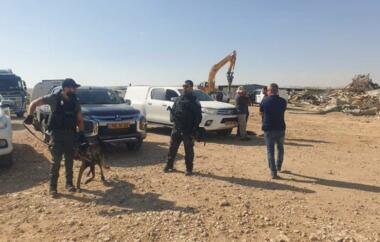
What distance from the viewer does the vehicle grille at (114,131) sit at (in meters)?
8.81

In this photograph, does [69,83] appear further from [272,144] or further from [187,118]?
[272,144]

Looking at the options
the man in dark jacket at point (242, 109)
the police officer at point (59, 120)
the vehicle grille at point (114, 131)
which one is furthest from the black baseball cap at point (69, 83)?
the man in dark jacket at point (242, 109)

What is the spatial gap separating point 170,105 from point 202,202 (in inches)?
300

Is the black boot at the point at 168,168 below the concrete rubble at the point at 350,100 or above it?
below

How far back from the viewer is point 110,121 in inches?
350

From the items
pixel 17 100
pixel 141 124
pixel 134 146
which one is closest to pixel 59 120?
pixel 141 124

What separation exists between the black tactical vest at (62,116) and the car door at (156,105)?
7287 millimetres

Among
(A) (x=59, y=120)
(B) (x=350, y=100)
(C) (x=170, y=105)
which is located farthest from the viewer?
(B) (x=350, y=100)

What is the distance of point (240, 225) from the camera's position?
16.0 feet

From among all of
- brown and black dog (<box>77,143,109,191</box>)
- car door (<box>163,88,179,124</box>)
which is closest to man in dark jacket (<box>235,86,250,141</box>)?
car door (<box>163,88,179,124</box>)

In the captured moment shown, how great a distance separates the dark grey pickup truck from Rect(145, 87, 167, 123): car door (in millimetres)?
3219

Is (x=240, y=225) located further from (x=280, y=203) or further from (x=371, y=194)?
(x=371, y=194)

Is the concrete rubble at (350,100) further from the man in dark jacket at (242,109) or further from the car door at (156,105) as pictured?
the car door at (156,105)

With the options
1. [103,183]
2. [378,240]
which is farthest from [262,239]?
[103,183]
